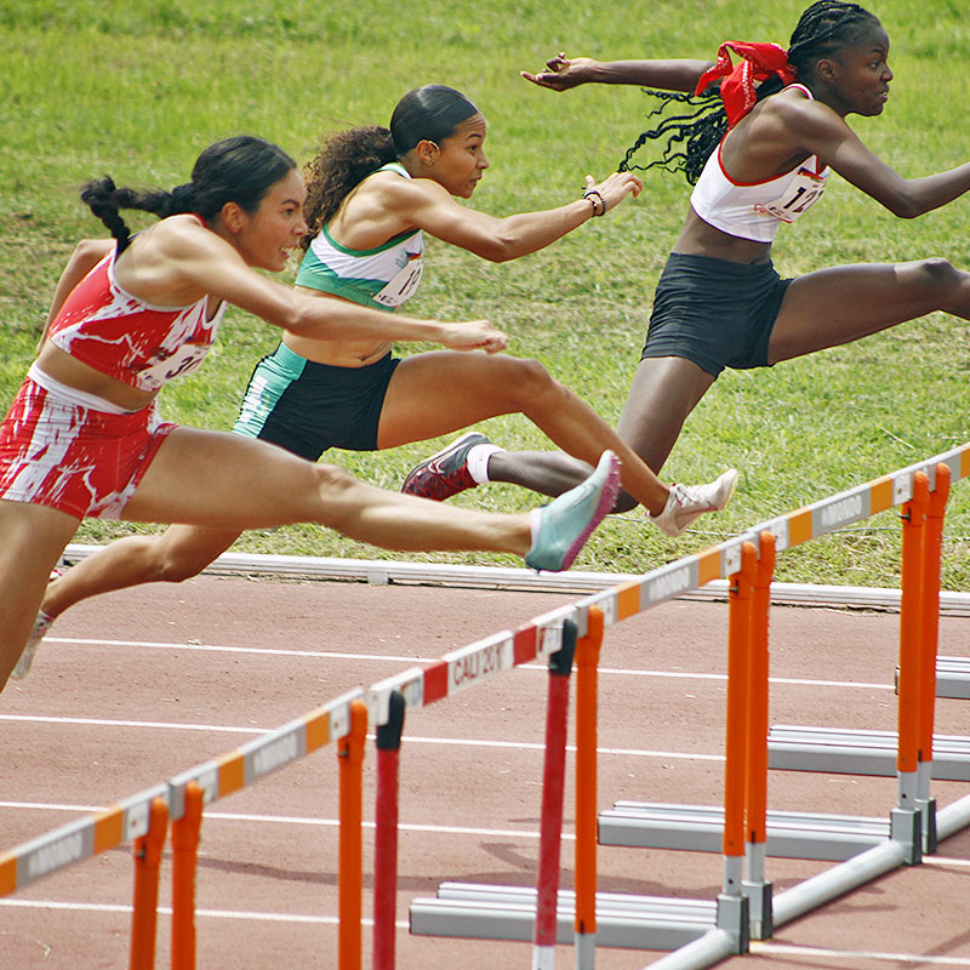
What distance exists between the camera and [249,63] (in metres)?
21.1

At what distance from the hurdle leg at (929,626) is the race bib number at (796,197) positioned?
1.37 m

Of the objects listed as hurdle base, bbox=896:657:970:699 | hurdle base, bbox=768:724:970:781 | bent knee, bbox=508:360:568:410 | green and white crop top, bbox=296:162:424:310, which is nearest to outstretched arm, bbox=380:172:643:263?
green and white crop top, bbox=296:162:424:310

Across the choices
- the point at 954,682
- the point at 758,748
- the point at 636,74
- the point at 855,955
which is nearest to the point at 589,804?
the point at 758,748

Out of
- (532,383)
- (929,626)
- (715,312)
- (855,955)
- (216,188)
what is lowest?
(855,955)

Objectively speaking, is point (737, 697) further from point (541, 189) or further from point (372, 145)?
point (541, 189)

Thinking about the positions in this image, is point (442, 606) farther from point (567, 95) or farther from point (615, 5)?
point (615, 5)

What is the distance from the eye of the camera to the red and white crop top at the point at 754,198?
6004mm

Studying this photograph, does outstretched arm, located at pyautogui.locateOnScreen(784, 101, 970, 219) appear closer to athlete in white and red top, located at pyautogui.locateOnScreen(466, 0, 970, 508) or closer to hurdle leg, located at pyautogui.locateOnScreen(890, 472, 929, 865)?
athlete in white and red top, located at pyautogui.locateOnScreen(466, 0, 970, 508)

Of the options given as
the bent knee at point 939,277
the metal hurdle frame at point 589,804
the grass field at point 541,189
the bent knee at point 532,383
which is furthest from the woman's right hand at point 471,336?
the grass field at point 541,189

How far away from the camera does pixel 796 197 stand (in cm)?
607

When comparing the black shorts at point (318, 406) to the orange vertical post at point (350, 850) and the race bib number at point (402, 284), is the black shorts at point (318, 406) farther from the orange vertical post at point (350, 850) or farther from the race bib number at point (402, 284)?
the orange vertical post at point (350, 850)

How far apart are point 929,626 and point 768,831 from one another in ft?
2.72

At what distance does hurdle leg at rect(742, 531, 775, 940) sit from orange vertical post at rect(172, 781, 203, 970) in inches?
78.0

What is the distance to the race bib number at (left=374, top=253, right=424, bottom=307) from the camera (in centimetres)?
563
